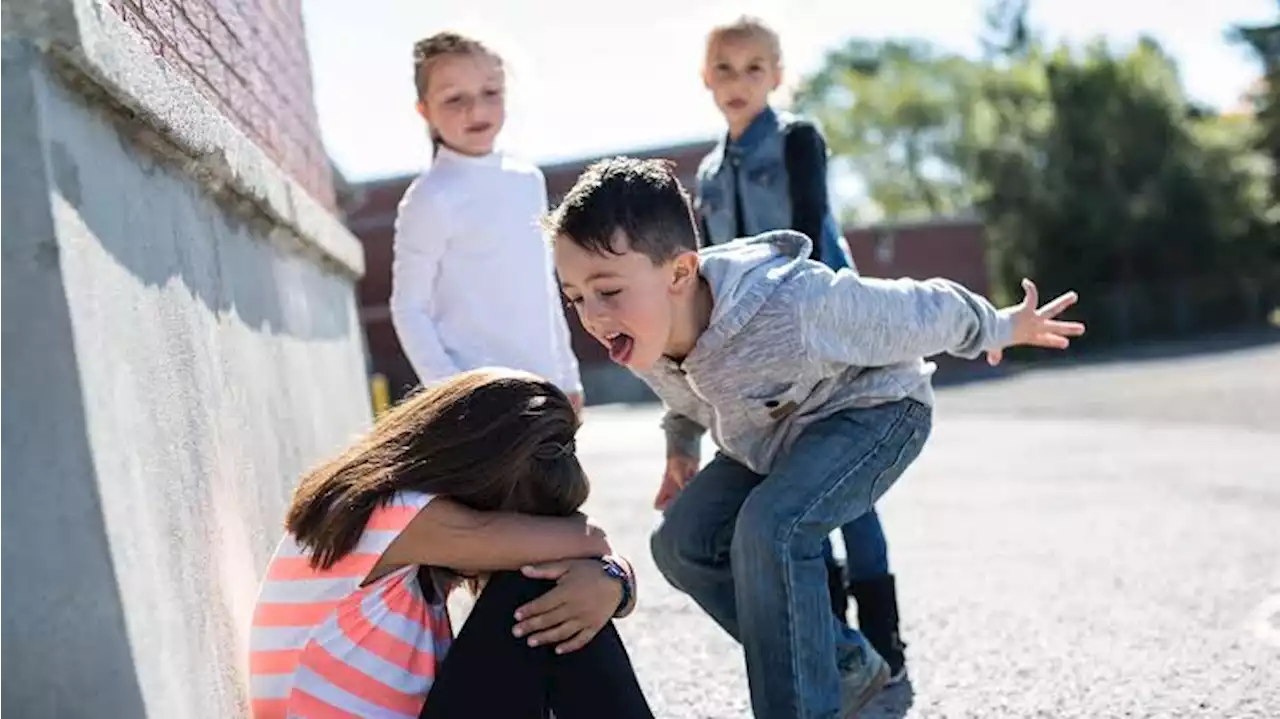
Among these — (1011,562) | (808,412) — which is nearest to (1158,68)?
(1011,562)

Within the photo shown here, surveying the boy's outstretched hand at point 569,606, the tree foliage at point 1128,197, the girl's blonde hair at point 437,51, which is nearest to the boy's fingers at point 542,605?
the boy's outstretched hand at point 569,606

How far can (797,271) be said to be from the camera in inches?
124

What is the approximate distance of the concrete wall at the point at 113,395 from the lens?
1953 mm

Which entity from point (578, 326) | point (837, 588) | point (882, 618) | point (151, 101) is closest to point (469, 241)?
point (837, 588)

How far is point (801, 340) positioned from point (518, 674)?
100 cm

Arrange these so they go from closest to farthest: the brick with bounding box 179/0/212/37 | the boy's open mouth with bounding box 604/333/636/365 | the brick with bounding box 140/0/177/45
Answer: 1. the brick with bounding box 140/0/177/45
2. the boy's open mouth with bounding box 604/333/636/365
3. the brick with bounding box 179/0/212/37

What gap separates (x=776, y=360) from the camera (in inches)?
122

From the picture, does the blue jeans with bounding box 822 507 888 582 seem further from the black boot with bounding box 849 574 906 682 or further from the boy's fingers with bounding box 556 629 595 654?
the boy's fingers with bounding box 556 629 595 654

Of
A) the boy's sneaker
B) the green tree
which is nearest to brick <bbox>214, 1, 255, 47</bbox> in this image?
the boy's sneaker

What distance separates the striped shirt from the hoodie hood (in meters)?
0.80

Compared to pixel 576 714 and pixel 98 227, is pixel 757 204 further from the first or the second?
pixel 98 227

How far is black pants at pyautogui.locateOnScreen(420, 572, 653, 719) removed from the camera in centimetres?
239

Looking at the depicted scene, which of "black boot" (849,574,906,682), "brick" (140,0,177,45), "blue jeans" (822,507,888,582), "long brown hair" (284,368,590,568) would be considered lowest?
"black boot" (849,574,906,682)

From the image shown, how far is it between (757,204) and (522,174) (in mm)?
706
